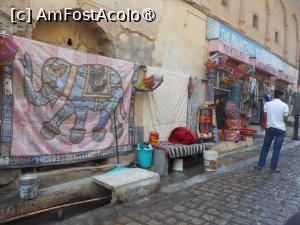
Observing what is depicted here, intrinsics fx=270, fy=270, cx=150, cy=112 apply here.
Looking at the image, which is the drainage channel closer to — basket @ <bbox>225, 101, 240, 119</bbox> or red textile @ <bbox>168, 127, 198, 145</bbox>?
red textile @ <bbox>168, 127, 198, 145</bbox>

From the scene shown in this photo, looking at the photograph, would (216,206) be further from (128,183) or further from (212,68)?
(212,68)

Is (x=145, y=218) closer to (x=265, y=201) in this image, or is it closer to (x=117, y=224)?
(x=117, y=224)

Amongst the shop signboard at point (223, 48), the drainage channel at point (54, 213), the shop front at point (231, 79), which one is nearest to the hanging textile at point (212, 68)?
the shop front at point (231, 79)

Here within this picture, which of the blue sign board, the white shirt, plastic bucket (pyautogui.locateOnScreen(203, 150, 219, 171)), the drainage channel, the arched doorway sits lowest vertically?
the drainage channel

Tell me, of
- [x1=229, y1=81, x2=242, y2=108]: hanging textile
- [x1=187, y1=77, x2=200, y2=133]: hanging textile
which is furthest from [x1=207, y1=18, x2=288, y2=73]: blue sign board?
[x1=187, y1=77, x2=200, y2=133]: hanging textile

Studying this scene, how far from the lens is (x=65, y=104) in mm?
5102

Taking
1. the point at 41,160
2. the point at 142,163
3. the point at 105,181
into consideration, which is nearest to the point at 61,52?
the point at 41,160

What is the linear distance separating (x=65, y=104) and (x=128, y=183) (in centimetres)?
190

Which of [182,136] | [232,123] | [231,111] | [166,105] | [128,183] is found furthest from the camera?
[231,111]

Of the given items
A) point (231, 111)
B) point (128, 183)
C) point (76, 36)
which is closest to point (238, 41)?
point (231, 111)

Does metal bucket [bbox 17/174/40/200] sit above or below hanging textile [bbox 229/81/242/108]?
below

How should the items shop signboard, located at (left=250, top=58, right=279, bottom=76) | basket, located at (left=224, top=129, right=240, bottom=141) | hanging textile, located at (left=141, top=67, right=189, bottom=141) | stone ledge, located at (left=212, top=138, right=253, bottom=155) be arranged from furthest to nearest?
shop signboard, located at (left=250, top=58, right=279, bottom=76)
basket, located at (left=224, top=129, right=240, bottom=141)
stone ledge, located at (left=212, top=138, right=253, bottom=155)
hanging textile, located at (left=141, top=67, right=189, bottom=141)

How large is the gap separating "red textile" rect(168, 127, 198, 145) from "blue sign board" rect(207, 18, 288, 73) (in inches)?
159

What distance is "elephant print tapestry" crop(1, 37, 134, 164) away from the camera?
4480mm
